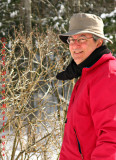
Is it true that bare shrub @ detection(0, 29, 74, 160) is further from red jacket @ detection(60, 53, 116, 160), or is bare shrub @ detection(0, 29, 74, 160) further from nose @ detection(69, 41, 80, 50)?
red jacket @ detection(60, 53, 116, 160)

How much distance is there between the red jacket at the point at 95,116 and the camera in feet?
4.41

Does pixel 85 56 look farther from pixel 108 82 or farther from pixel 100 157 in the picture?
pixel 100 157

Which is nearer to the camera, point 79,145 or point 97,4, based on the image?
point 79,145

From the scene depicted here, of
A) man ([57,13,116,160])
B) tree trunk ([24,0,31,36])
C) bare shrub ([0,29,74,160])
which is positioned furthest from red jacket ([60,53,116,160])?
tree trunk ([24,0,31,36])

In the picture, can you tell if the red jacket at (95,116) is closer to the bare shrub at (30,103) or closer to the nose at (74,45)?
the nose at (74,45)

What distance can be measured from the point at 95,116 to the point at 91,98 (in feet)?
0.35

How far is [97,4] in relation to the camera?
13.8 metres

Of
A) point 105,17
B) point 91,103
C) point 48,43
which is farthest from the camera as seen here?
point 105,17

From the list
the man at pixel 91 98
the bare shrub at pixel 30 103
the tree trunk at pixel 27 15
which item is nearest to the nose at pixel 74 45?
the man at pixel 91 98

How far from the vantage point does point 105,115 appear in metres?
1.35

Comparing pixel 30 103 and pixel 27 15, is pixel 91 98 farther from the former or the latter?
pixel 27 15

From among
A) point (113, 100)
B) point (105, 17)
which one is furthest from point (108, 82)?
point (105, 17)

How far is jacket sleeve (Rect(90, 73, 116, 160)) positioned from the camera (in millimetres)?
1335

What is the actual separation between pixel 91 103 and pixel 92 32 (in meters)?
0.54
